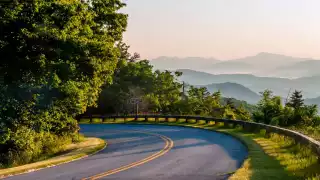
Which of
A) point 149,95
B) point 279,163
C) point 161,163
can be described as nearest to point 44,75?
point 161,163

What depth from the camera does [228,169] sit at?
50.7 ft

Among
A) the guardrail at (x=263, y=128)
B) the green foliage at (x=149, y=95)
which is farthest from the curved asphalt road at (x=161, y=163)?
the green foliage at (x=149, y=95)

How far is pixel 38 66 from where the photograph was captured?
65.4ft

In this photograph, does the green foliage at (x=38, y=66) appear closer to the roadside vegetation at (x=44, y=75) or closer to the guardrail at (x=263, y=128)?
the roadside vegetation at (x=44, y=75)

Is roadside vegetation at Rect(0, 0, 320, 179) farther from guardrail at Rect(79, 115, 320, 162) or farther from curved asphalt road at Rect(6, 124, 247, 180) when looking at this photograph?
curved asphalt road at Rect(6, 124, 247, 180)

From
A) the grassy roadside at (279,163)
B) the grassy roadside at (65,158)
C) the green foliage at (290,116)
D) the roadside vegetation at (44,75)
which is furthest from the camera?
the green foliage at (290,116)

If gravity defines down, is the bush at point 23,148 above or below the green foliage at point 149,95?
below

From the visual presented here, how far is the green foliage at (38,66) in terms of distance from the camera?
19.7 metres

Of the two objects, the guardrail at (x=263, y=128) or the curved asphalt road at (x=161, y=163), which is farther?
the guardrail at (x=263, y=128)

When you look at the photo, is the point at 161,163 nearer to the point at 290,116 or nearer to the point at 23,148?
the point at 23,148

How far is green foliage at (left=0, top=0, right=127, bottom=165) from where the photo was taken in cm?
1972

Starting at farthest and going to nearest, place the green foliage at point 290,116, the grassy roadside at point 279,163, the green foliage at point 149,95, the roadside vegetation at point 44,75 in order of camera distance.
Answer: the green foliage at point 149,95 → the green foliage at point 290,116 → the roadside vegetation at point 44,75 → the grassy roadside at point 279,163

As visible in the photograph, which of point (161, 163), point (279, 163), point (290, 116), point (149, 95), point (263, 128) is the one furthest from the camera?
point (149, 95)

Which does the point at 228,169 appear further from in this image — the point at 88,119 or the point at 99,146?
the point at 88,119
